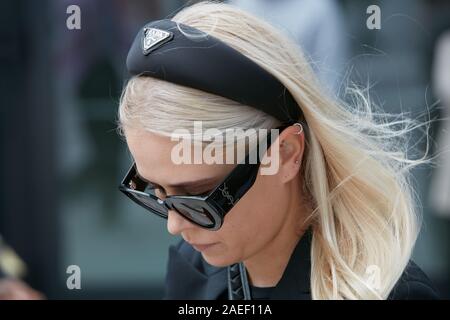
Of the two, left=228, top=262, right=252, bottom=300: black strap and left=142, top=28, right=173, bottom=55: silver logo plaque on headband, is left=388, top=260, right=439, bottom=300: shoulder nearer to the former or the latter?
left=228, top=262, right=252, bottom=300: black strap

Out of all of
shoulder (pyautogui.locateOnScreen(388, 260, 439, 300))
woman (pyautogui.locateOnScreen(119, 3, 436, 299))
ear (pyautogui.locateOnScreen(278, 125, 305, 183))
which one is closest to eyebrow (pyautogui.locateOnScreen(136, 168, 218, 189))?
woman (pyautogui.locateOnScreen(119, 3, 436, 299))

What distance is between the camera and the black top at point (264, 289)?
170cm

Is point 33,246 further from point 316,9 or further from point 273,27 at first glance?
point 273,27

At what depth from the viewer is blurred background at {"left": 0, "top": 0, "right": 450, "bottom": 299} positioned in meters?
4.62

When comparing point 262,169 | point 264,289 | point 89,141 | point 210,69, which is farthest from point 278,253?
point 89,141

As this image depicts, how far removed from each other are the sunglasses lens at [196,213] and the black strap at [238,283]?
0.24 metres

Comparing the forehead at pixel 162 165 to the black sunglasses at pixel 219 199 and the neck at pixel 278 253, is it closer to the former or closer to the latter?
the black sunglasses at pixel 219 199

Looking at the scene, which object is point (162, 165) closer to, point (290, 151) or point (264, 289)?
point (290, 151)

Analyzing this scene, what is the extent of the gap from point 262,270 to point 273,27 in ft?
1.75

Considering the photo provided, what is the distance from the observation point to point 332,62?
3230 millimetres

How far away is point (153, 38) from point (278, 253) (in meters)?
0.54

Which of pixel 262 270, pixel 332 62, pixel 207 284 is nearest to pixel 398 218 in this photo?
pixel 262 270

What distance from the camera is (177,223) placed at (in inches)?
71.4

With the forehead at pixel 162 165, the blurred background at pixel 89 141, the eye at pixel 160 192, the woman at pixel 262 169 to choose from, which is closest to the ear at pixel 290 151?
the woman at pixel 262 169
